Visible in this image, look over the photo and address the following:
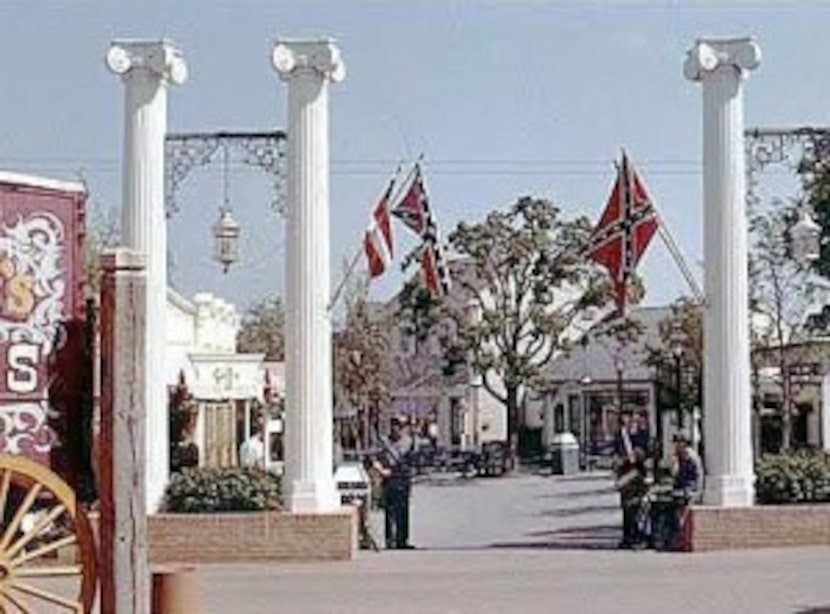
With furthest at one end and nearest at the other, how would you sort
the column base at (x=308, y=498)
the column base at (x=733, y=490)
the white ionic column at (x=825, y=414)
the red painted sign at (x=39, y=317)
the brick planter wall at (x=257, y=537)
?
1. the white ionic column at (x=825, y=414)
2. the column base at (x=733, y=490)
3. the column base at (x=308, y=498)
4. the brick planter wall at (x=257, y=537)
5. the red painted sign at (x=39, y=317)

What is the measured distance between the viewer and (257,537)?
2222cm

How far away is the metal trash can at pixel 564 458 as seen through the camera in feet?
174

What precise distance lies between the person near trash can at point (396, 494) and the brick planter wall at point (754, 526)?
406 cm

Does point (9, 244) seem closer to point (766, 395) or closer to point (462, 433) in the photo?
point (766, 395)

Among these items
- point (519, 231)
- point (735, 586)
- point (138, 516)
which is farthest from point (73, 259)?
point (519, 231)

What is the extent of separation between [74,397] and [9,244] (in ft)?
3.90

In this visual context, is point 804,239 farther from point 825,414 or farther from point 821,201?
point 825,414

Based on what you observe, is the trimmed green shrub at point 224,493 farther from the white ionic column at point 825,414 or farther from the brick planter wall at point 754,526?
the white ionic column at point 825,414

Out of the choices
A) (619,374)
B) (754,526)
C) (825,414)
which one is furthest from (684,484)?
(619,374)

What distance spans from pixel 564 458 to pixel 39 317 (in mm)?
40929

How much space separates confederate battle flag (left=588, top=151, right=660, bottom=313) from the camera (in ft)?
78.4

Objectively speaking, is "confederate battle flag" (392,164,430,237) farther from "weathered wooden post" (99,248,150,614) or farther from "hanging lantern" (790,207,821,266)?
"weathered wooden post" (99,248,150,614)

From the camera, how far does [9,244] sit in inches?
491

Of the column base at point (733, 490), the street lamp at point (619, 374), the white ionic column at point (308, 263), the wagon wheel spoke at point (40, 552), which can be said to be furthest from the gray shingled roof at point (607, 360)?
the wagon wheel spoke at point (40, 552)
